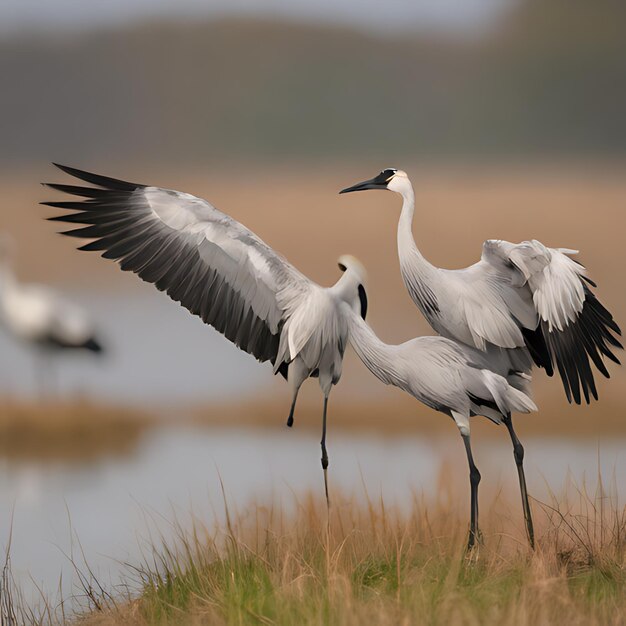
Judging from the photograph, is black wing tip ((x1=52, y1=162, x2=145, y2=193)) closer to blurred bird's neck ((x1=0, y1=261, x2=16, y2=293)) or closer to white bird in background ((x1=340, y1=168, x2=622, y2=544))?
white bird in background ((x1=340, y1=168, x2=622, y2=544))

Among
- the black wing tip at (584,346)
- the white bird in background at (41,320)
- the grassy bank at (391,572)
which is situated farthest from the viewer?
the white bird in background at (41,320)

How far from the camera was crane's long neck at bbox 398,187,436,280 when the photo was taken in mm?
5336

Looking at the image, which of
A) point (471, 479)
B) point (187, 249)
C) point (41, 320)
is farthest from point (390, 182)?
point (41, 320)

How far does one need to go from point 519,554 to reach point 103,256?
97.2 inches

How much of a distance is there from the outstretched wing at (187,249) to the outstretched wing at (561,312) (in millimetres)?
1018

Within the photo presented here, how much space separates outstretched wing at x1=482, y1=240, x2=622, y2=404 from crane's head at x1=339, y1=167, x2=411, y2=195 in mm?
526

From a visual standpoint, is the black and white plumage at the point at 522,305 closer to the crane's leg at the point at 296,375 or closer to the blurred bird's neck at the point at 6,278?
the crane's leg at the point at 296,375

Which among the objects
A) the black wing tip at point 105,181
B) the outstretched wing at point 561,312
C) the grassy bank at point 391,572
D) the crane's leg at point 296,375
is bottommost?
the grassy bank at point 391,572

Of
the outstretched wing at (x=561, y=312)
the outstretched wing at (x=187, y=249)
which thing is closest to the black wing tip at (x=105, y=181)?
the outstretched wing at (x=187, y=249)

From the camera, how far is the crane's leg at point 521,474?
5.16m

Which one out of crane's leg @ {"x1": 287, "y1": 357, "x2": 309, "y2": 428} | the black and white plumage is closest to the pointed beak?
the black and white plumage

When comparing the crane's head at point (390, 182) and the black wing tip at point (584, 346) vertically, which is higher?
the crane's head at point (390, 182)

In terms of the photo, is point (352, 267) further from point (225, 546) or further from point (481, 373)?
point (225, 546)

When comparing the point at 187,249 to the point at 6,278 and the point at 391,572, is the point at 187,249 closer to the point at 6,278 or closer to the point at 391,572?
the point at 391,572
